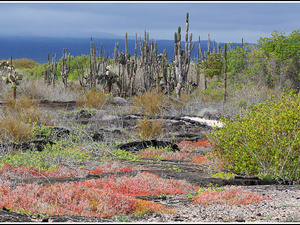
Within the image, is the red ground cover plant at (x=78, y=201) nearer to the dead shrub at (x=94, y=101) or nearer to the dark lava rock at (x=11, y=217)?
the dark lava rock at (x=11, y=217)

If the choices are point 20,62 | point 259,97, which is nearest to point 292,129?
point 259,97

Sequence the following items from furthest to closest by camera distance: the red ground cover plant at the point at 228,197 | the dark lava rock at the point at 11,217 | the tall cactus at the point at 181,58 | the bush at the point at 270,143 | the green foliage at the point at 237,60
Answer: the green foliage at the point at 237,60
the tall cactus at the point at 181,58
the bush at the point at 270,143
the red ground cover plant at the point at 228,197
the dark lava rock at the point at 11,217

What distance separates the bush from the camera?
7.02 meters

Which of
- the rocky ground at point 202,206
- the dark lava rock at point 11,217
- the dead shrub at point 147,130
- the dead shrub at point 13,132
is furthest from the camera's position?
the dead shrub at point 147,130

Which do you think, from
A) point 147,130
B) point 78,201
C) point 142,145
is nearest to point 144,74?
point 147,130

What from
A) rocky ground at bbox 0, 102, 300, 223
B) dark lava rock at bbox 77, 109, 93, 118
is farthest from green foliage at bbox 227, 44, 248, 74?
rocky ground at bbox 0, 102, 300, 223

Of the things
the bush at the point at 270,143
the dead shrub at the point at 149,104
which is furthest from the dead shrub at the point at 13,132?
the dead shrub at the point at 149,104

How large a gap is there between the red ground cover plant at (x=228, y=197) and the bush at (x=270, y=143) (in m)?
1.44

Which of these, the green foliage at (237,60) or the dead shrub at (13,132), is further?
the green foliage at (237,60)

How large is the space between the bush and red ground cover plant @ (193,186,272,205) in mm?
1439

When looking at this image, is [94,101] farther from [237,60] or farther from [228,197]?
[228,197]

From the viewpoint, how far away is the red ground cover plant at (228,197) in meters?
5.39

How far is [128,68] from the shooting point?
28406mm

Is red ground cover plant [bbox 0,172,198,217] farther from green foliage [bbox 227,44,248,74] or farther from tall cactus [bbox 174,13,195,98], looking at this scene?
green foliage [bbox 227,44,248,74]
